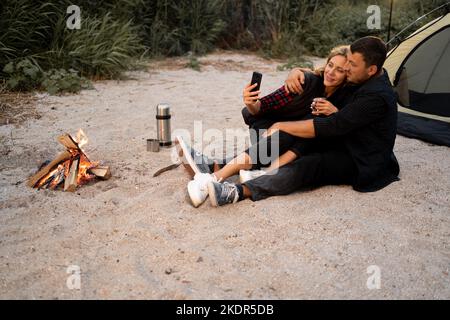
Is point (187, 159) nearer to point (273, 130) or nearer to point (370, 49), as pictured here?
point (273, 130)

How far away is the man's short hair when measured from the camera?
9.35 ft

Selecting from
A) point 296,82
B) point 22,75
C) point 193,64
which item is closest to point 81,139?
point 296,82

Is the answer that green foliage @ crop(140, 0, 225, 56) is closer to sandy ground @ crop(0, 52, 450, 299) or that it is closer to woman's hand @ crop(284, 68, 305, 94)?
sandy ground @ crop(0, 52, 450, 299)

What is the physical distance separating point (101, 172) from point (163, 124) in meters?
0.89

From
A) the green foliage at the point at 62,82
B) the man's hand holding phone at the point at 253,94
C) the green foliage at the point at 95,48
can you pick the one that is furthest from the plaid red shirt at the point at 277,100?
the green foliage at the point at 95,48

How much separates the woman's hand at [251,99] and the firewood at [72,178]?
4.21ft

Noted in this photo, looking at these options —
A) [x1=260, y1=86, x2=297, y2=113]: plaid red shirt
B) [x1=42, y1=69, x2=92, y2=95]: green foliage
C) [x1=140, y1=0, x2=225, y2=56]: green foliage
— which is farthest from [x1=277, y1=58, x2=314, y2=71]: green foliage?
[x1=260, y1=86, x2=297, y2=113]: plaid red shirt

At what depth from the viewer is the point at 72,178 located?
3.19 metres

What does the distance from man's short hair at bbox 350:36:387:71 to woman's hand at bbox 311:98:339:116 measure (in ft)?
1.12

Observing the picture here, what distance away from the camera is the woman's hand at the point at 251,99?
318 cm

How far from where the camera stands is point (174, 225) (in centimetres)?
274

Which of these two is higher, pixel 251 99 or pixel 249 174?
pixel 251 99
